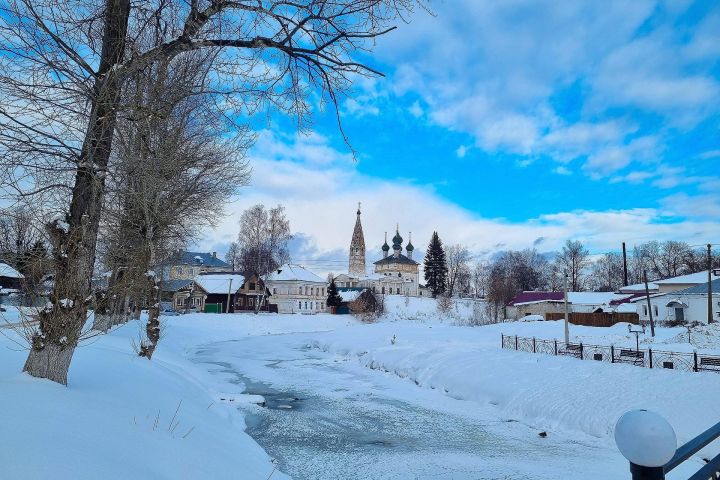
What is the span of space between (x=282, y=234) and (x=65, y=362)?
152ft

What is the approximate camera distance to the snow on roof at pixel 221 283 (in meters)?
59.5

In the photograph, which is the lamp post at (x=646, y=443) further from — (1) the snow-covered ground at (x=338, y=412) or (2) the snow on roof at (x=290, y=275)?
(2) the snow on roof at (x=290, y=275)

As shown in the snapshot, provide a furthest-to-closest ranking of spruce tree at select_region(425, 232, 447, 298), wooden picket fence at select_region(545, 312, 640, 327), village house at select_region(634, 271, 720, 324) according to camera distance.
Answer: spruce tree at select_region(425, 232, 447, 298) < wooden picket fence at select_region(545, 312, 640, 327) < village house at select_region(634, 271, 720, 324)

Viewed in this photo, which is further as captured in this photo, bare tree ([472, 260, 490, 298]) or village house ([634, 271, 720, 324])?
bare tree ([472, 260, 490, 298])

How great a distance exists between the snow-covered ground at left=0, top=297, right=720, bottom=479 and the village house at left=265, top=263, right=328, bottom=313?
4119cm

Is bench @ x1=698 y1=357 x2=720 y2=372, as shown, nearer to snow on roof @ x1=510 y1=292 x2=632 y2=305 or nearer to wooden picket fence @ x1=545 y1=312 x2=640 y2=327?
wooden picket fence @ x1=545 y1=312 x2=640 y2=327

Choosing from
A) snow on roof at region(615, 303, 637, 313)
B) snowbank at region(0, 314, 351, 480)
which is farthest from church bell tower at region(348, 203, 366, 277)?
snowbank at region(0, 314, 351, 480)

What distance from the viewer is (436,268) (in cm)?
9512

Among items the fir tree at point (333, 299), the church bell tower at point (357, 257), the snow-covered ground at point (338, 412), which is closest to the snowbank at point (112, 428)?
the snow-covered ground at point (338, 412)

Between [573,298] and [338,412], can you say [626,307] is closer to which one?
[573,298]

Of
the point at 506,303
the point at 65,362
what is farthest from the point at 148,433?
the point at 506,303

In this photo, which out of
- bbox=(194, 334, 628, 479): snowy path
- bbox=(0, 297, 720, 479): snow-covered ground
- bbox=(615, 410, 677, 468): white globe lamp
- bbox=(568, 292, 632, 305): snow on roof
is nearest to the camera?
bbox=(615, 410, 677, 468): white globe lamp

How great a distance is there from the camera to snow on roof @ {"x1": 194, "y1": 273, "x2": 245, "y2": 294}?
195 ft

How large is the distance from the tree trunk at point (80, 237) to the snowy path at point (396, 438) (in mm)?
4370
